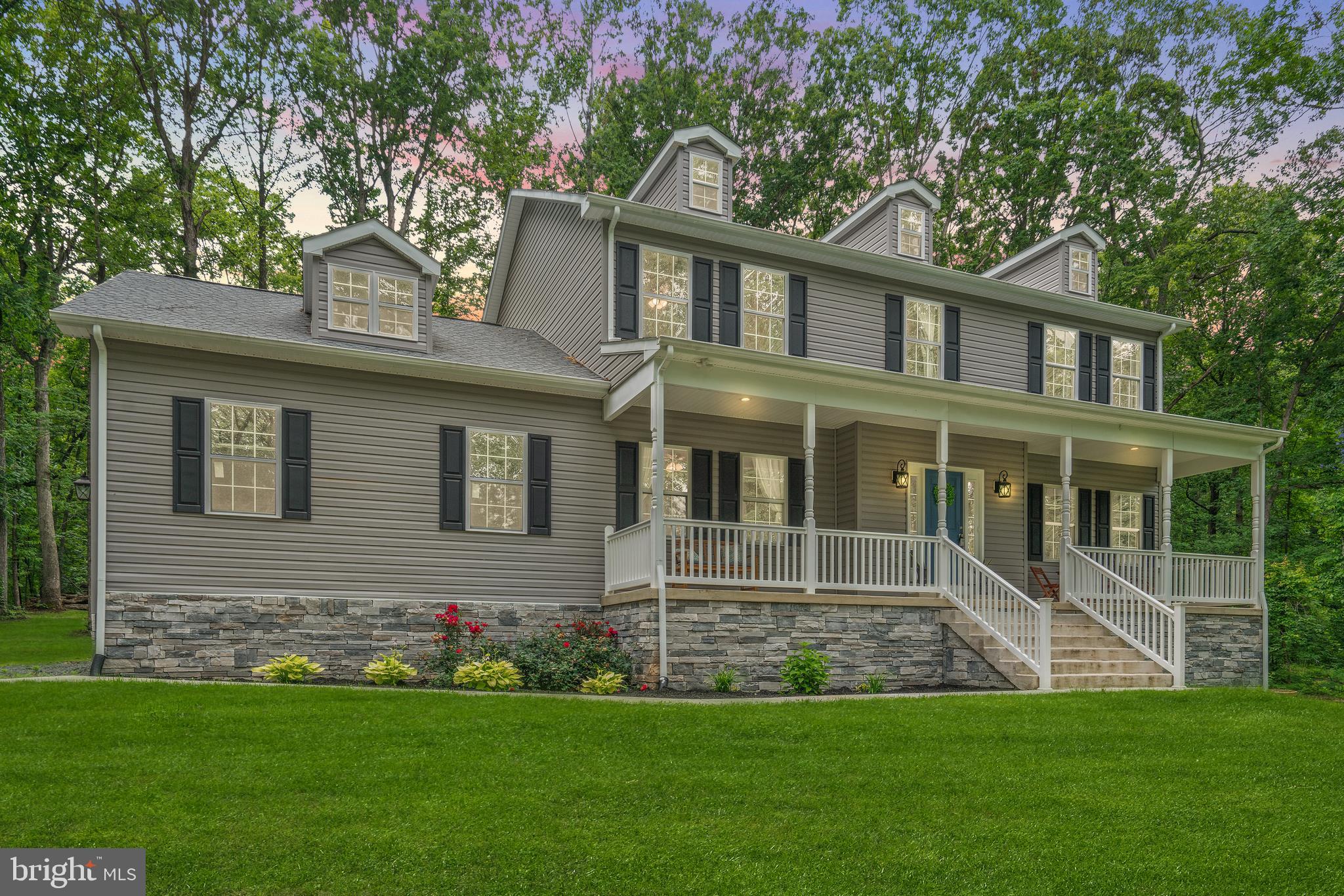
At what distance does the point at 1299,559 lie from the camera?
789 inches

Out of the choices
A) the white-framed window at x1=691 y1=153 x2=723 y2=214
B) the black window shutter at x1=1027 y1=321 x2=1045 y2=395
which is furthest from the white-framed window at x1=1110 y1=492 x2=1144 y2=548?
the white-framed window at x1=691 y1=153 x2=723 y2=214

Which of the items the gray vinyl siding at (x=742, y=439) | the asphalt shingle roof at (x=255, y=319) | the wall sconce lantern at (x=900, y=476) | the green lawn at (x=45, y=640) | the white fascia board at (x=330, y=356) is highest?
the asphalt shingle roof at (x=255, y=319)

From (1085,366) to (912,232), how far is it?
14.3 ft

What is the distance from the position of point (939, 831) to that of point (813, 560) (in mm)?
6619

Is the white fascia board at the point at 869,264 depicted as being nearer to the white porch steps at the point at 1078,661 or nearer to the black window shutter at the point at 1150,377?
the black window shutter at the point at 1150,377

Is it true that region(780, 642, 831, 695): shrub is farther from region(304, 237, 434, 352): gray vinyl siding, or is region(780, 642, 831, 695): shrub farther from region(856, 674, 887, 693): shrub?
region(304, 237, 434, 352): gray vinyl siding

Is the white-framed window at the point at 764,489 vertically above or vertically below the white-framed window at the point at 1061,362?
below

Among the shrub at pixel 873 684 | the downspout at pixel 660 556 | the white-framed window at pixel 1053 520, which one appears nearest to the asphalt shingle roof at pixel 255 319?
the downspout at pixel 660 556

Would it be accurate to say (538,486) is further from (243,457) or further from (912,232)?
(912,232)

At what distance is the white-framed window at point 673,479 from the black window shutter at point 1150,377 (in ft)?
33.4

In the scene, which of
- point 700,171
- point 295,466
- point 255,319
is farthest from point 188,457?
point 700,171

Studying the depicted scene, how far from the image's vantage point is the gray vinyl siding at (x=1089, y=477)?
15.7m

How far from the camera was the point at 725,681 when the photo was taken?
1007 cm

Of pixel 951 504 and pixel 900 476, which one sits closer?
pixel 900 476
